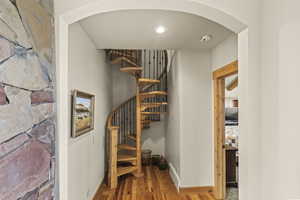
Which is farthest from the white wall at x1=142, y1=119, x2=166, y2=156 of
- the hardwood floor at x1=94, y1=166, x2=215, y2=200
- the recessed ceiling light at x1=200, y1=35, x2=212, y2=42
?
the recessed ceiling light at x1=200, y1=35, x2=212, y2=42

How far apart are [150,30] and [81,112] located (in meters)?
1.40

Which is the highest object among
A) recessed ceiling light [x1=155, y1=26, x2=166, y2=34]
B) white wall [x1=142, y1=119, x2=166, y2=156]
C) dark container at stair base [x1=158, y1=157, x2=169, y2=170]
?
recessed ceiling light [x1=155, y1=26, x2=166, y2=34]

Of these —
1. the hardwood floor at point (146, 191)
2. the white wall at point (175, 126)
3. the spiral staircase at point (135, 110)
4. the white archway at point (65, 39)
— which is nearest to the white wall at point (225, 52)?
the white wall at point (175, 126)

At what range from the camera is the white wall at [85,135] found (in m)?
2.29

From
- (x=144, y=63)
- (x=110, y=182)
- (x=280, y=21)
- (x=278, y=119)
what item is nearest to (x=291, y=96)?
(x=278, y=119)

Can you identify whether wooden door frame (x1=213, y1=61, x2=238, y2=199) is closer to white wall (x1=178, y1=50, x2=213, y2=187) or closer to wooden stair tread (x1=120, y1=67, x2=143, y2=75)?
white wall (x1=178, y1=50, x2=213, y2=187)

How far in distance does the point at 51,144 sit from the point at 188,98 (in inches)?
101

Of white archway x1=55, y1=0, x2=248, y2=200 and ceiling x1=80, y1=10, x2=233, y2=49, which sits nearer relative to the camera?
white archway x1=55, y1=0, x2=248, y2=200

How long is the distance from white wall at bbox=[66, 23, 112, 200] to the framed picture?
96 mm

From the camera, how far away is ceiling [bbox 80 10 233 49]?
2.25 meters

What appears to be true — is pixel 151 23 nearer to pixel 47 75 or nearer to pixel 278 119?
pixel 47 75

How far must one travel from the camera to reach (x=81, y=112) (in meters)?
2.51

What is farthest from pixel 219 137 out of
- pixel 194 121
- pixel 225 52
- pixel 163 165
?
pixel 163 165

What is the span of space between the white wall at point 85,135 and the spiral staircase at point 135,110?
1.37ft
